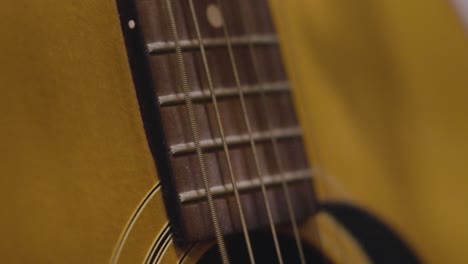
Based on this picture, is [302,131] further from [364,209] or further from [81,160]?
[81,160]

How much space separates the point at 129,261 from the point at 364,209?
0.87 feet

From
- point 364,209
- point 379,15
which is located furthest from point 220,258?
point 379,15

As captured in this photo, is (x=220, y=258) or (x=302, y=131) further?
(x=302, y=131)

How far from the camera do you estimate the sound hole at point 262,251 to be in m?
0.53

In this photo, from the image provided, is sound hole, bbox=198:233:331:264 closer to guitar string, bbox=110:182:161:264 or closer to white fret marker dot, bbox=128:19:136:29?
guitar string, bbox=110:182:161:264

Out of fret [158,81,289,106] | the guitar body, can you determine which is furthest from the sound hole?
fret [158,81,289,106]

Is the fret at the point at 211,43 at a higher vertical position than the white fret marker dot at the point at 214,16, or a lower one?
lower

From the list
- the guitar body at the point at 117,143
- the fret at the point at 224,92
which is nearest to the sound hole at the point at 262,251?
the guitar body at the point at 117,143

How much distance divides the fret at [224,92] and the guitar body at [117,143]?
0.03 m

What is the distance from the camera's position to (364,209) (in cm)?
66

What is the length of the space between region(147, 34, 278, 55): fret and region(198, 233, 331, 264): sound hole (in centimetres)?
16

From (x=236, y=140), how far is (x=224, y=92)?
0.04 m

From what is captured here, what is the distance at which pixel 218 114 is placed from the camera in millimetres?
539

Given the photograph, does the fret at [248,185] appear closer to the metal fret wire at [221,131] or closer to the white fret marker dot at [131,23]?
the metal fret wire at [221,131]
